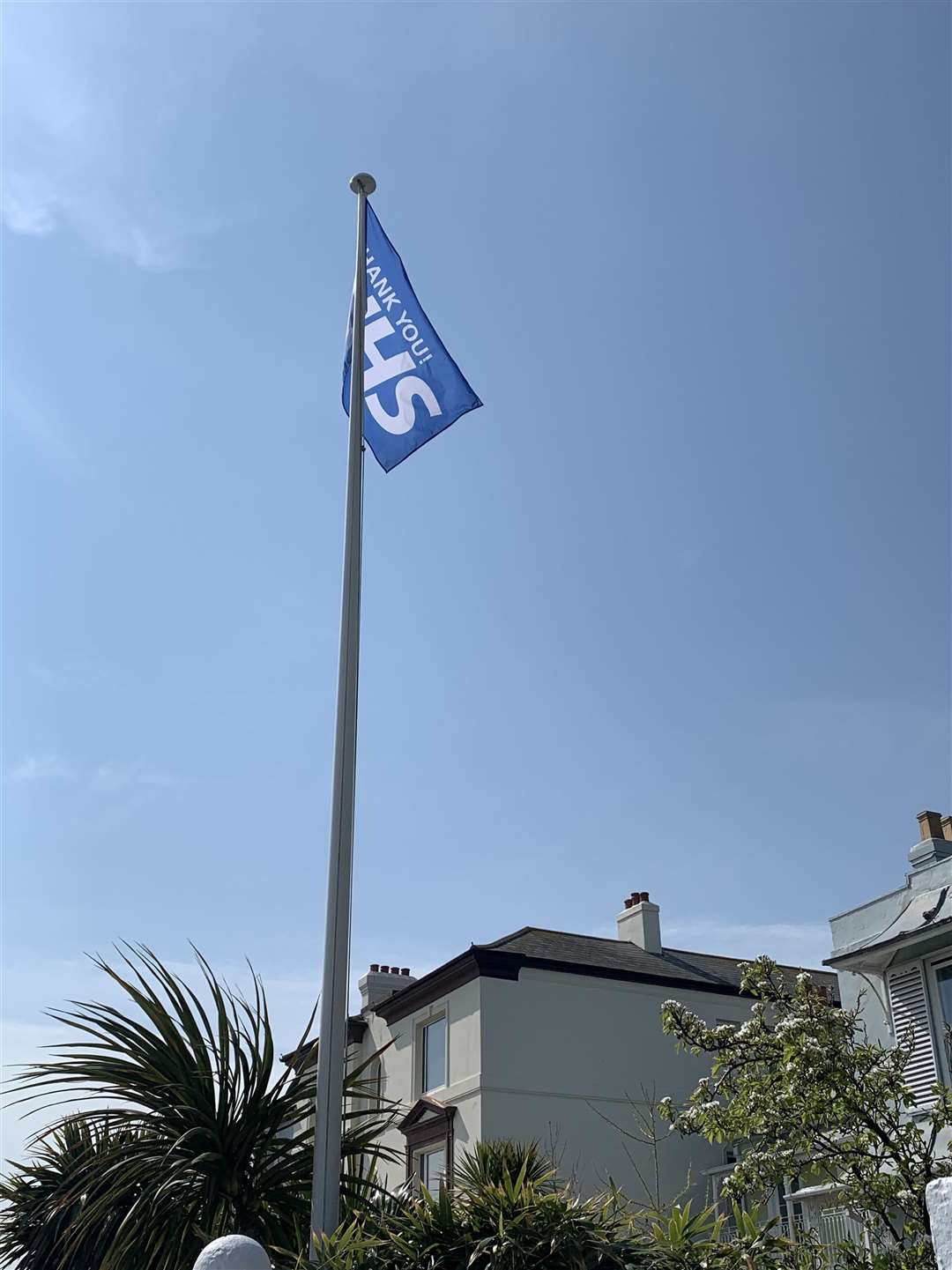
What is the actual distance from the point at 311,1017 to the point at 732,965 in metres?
22.8

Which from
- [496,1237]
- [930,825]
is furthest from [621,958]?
[496,1237]

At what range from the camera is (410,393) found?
36.1 ft

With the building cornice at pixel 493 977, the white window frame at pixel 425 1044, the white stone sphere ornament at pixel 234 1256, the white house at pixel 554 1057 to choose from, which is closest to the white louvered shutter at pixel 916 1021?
the white house at pixel 554 1057

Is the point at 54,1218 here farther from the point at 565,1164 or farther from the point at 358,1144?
the point at 565,1164

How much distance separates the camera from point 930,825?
1978cm

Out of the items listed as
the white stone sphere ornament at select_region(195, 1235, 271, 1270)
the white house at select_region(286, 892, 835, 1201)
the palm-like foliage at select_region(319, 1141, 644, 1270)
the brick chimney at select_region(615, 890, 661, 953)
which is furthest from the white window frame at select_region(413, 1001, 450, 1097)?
the white stone sphere ornament at select_region(195, 1235, 271, 1270)

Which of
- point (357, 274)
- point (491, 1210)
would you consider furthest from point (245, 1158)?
point (357, 274)

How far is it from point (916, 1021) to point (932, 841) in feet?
10.2

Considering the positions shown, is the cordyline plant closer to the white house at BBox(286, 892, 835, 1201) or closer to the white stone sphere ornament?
the white stone sphere ornament

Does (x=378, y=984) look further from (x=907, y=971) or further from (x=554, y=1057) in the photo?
(x=907, y=971)

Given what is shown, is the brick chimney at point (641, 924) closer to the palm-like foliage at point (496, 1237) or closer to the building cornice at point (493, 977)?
the building cornice at point (493, 977)

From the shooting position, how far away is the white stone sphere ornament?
5363 mm

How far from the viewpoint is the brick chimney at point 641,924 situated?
29484mm

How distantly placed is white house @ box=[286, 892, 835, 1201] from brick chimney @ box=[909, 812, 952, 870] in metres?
6.75
